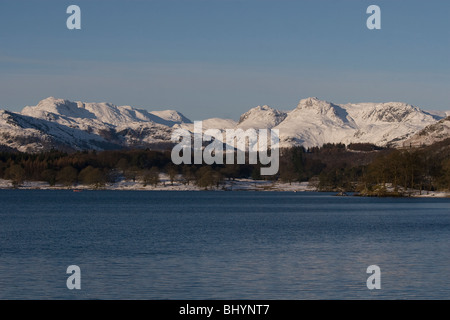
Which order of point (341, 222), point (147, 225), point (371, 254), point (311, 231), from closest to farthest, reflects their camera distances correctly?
point (371, 254) < point (311, 231) < point (147, 225) < point (341, 222)

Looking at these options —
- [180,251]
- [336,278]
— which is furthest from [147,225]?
[336,278]

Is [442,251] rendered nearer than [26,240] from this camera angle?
Yes

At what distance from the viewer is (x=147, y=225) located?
4146 inches

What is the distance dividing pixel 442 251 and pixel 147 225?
50.8 m

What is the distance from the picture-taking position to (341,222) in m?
114

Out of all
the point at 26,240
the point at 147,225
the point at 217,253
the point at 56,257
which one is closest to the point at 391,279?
the point at 217,253

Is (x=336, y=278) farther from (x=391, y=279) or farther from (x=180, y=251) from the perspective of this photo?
(x=180, y=251)

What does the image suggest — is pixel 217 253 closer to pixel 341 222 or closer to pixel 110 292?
pixel 110 292

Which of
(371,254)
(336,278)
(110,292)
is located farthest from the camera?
(371,254)

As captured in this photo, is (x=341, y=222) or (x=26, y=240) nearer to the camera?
(x=26, y=240)
